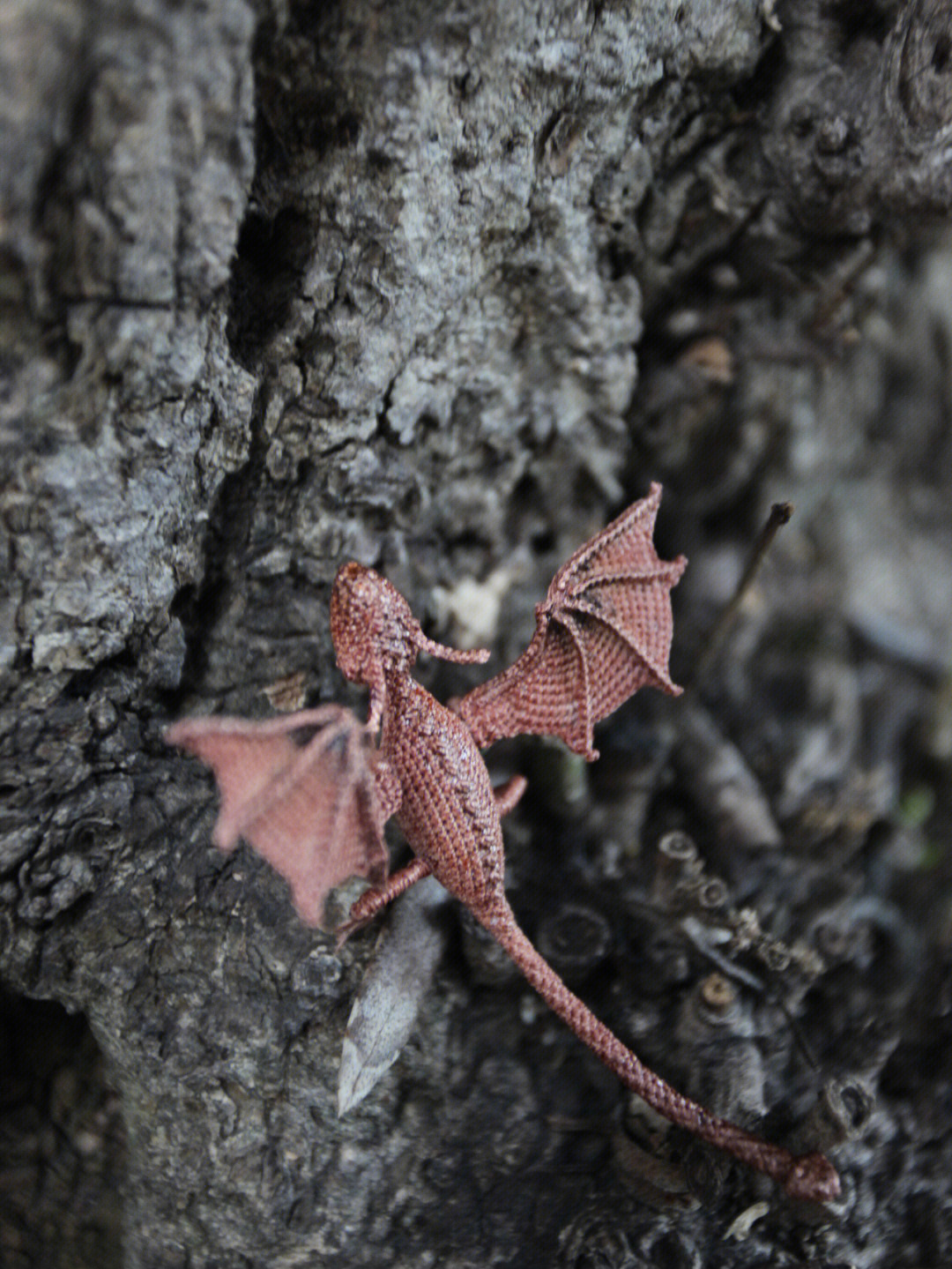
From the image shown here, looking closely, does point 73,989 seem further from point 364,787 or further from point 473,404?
point 473,404

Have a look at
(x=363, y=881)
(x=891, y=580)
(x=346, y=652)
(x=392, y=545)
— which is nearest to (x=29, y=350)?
(x=346, y=652)

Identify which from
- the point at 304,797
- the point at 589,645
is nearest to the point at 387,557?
the point at 589,645

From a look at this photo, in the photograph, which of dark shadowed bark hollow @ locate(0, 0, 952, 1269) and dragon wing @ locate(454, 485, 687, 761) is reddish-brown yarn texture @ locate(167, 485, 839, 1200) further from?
dark shadowed bark hollow @ locate(0, 0, 952, 1269)

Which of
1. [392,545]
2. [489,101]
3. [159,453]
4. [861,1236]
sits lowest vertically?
[861,1236]

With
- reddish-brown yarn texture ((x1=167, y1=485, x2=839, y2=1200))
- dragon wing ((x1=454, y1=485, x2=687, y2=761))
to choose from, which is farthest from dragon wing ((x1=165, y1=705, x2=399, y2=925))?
dragon wing ((x1=454, y1=485, x2=687, y2=761))

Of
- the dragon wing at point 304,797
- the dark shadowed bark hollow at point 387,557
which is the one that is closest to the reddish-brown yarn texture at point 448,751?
the dragon wing at point 304,797
